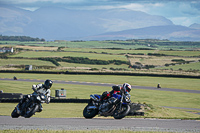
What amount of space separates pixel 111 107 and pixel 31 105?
396 cm

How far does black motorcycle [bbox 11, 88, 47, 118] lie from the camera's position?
18.4 meters

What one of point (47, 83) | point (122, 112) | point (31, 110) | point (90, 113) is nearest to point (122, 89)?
point (122, 112)

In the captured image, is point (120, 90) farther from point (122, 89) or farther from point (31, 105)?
point (31, 105)

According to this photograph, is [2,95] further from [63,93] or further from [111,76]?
[111,76]

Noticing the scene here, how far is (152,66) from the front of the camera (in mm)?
149375

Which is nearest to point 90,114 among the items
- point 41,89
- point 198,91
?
point 41,89

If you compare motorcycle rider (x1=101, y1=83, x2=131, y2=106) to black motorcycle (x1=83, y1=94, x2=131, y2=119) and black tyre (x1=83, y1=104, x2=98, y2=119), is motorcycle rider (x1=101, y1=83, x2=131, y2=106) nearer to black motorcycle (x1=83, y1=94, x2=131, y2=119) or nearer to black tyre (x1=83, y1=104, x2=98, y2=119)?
black motorcycle (x1=83, y1=94, x2=131, y2=119)

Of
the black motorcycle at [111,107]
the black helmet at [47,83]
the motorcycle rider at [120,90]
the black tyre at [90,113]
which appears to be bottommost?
the black tyre at [90,113]

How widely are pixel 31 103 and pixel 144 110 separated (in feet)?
78.1

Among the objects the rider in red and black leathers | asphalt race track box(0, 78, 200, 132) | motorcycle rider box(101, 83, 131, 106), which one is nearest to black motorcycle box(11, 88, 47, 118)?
motorcycle rider box(101, 83, 131, 106)

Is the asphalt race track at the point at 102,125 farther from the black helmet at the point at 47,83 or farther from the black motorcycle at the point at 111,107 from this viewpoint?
the black helmet at the point at 47,83

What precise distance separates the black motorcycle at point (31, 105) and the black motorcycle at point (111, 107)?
248 centimetres

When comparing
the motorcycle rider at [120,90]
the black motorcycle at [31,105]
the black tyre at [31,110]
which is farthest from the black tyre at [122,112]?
the black tyre at [31,110]

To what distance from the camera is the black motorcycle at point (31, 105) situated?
60.5 feet
